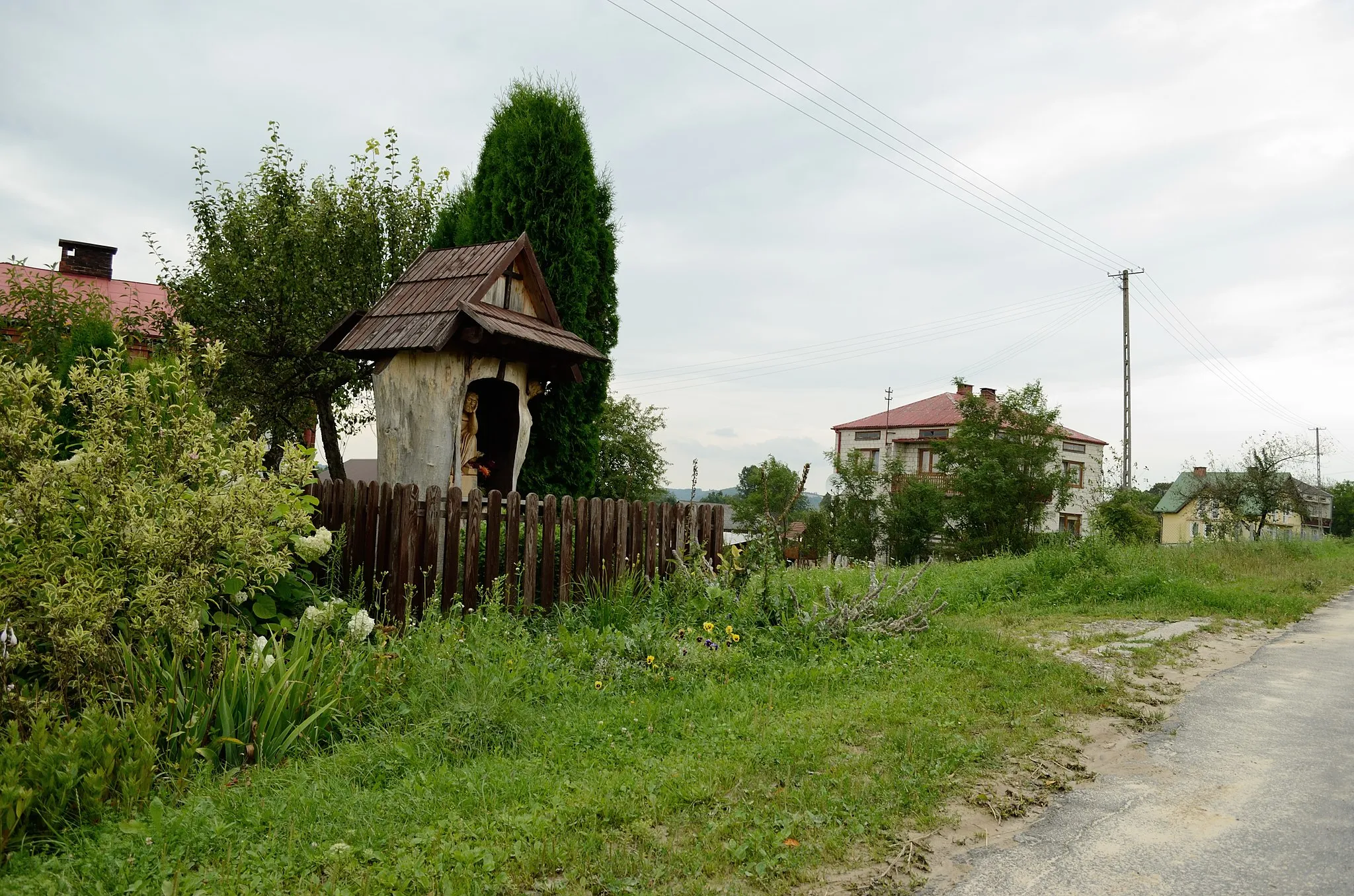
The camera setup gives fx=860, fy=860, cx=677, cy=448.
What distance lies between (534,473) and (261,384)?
20.2ft

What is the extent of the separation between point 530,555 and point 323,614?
1.82 m

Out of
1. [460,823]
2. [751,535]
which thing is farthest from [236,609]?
[751,535]

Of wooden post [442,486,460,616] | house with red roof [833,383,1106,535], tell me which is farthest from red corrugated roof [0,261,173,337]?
house with red roof [833,383,1106,535]

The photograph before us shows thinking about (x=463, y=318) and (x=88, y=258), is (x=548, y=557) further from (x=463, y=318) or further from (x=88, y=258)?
(x=88, y=258)

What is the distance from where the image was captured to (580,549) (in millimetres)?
7371

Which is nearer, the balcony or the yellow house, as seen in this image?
the yellow house

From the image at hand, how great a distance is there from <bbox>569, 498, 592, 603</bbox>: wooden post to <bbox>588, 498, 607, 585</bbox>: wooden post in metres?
0.07

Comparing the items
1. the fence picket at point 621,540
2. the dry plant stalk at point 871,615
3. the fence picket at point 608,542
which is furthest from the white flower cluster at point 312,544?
the dry plant stalk at point 871,615

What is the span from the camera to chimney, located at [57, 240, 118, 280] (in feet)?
86.1

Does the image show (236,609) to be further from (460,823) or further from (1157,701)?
(1157,701)

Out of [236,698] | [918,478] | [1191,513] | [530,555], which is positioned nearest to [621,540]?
[530,555]

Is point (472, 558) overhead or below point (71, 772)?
overhead

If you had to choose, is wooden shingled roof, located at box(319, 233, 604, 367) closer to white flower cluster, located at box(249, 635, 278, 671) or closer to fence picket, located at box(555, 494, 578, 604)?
fence picket, located at box(555, 494, 578, 604)

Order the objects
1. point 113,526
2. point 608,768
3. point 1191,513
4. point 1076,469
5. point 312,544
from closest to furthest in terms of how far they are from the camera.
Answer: point 608,768 < point 113,526 < point 312,544 < point 1076,469 < point 1191,513
